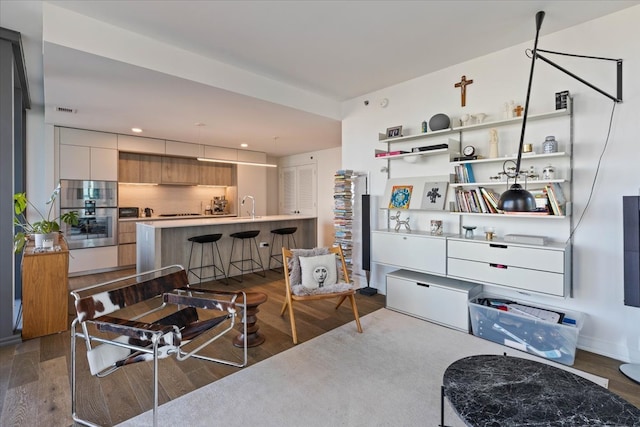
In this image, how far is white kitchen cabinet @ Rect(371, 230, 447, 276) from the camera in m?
3.20

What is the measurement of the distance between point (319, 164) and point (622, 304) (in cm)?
585

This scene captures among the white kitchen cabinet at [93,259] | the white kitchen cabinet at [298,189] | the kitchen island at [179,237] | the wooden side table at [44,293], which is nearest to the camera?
the wooden side table at [44,293]

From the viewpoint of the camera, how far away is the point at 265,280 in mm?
4922

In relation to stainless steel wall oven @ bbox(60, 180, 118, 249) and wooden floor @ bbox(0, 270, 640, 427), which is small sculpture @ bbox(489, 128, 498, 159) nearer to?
wooden floor @ bbox(0, 270, 640, 427)

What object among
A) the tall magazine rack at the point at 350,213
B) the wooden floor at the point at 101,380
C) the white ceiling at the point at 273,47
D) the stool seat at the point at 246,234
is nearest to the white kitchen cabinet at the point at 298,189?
the stool seat at the point at 246,234

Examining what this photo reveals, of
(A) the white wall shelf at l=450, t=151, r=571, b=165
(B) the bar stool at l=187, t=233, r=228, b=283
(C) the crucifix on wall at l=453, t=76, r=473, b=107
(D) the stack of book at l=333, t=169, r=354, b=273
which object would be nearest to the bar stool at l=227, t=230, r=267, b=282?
(B) the bar stool at l=187, t=233, r=228, b=283

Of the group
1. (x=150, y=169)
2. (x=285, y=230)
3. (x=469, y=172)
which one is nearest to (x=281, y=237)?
(x=285, y=230)

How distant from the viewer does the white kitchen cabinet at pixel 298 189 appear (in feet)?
25.0

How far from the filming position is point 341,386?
7.02 ft

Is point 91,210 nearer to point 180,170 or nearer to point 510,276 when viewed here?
point 180,170

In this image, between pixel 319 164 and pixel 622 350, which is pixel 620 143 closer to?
pixel 622 350

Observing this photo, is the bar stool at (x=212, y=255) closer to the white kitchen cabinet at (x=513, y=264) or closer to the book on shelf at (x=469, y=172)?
the white kitchen cabinet at (x=513, y=264)

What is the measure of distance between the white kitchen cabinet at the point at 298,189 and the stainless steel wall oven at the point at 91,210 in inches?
156

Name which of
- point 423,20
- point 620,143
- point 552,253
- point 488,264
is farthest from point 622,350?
point 423,20
